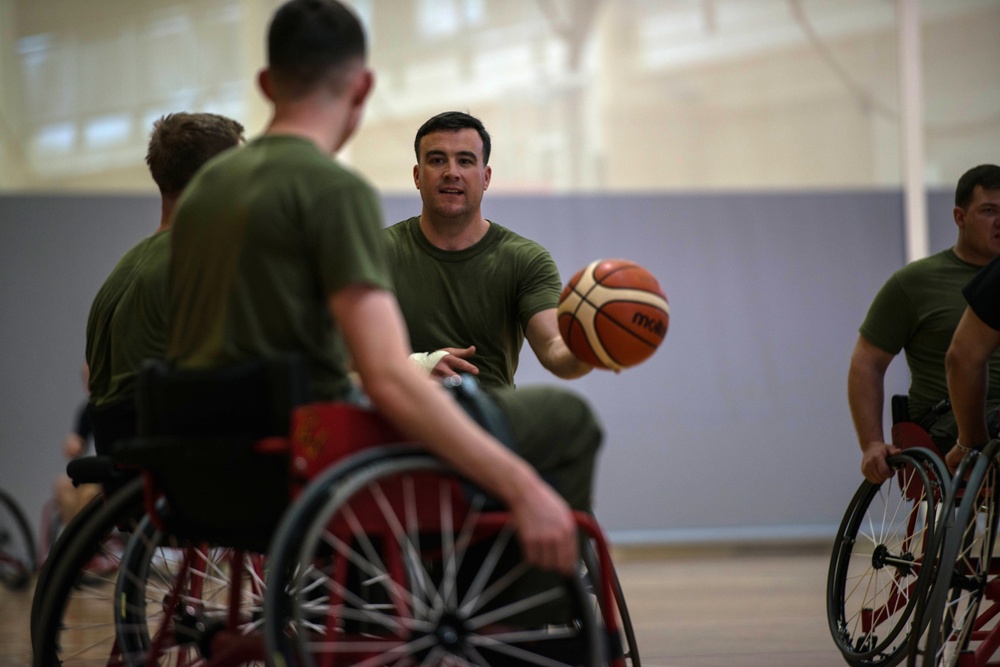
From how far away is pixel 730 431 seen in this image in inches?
293

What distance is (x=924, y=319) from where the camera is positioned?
3.37 meters

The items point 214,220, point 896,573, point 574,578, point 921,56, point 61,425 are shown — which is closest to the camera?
point 574,578

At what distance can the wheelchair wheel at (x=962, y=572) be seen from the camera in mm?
2299

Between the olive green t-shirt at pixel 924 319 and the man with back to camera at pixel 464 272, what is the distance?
110 cm

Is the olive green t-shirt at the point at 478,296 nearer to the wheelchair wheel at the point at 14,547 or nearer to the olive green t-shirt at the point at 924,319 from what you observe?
the olive green t-shirt at the point at 924,319

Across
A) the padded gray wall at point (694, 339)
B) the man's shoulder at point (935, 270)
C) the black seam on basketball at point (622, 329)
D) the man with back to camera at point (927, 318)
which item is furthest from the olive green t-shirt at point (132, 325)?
the padded gray wall at point (694, 339)

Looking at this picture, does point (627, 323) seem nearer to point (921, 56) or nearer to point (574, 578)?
point (574, 578)

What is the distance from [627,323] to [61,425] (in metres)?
5.91

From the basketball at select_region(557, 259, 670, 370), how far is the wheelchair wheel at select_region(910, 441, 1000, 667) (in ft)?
2.55

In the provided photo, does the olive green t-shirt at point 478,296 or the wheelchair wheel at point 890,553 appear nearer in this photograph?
the wheelchair wheel at point 890,553

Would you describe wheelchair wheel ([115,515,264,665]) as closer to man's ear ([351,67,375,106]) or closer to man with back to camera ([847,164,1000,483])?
man's ear ([351,67,375,106])

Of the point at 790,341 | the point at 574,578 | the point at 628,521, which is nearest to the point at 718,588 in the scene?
the point at 628,521

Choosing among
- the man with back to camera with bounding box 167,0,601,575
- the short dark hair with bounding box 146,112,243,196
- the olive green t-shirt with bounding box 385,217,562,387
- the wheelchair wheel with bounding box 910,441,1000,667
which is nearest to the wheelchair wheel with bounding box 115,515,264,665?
the man with back to camera with bounding box 167,0,601,575

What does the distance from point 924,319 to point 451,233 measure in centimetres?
146
